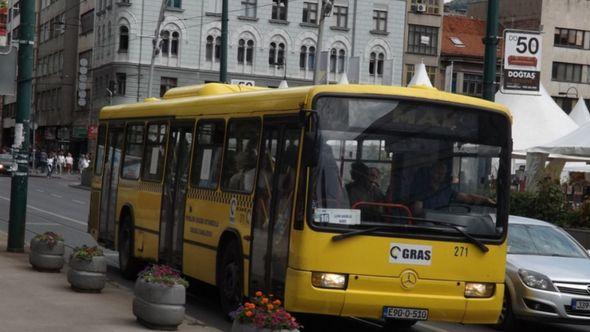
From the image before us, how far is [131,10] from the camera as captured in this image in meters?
79.2

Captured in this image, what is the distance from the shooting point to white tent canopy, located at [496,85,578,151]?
35.7 metres

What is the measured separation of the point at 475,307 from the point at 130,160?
7746mm

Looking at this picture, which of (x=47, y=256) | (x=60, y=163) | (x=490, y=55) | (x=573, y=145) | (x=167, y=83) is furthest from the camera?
(x=60, y=163)

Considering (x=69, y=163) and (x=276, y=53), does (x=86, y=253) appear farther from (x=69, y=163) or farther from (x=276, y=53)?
(x=69, y=163)

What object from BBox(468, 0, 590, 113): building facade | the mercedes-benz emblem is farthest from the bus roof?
BBox(468, 0, 590, 113): building facade

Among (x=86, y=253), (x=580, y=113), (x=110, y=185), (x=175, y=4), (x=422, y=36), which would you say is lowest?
(x=86, y=253)

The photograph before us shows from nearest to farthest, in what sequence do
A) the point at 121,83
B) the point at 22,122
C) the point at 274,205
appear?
the point at 274,205
the point at 22,122
the point at 121,83

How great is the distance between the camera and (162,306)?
1153cm

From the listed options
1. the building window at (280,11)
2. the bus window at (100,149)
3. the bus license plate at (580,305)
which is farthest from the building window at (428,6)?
the bus license plate at (580,305)

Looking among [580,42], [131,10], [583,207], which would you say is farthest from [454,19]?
[583,207]

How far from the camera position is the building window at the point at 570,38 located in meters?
93.6

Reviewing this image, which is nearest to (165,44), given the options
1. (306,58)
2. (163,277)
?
(306,58)

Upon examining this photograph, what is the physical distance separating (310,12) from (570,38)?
74.6 feet

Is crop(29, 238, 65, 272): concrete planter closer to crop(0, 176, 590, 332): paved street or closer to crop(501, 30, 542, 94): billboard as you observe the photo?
crop(0, 176, 590, 332): paved street
